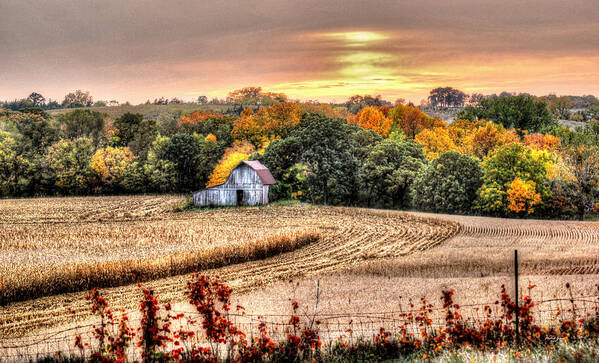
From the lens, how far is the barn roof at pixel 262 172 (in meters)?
62.2

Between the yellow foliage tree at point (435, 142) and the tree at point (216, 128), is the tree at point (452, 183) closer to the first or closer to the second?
the yellow foliage tree at point (435, 142)

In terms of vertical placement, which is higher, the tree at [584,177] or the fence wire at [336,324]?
the tree at [584,177]

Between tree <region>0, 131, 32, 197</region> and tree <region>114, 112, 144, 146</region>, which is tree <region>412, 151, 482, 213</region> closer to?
tree <region>0, 131, 32, 197</region>

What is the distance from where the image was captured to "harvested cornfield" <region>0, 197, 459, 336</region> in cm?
2241

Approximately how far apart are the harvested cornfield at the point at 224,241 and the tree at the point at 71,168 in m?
24.9

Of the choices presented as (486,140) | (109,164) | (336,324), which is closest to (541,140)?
(486,140)

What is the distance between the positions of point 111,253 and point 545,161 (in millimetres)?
45664

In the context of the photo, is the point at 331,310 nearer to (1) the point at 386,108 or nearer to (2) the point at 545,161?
(2) the point at 545,161

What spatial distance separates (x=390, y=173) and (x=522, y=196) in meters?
16.3

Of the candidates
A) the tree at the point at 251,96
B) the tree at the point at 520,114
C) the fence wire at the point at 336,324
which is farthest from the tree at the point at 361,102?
the fence wire at the point at 336,324

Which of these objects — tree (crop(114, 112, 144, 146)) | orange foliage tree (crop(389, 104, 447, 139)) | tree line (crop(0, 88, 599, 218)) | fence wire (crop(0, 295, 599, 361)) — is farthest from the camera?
orange foliage tree (crop(389, 104, 447, 139))

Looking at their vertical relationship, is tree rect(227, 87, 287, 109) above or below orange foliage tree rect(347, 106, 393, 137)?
above

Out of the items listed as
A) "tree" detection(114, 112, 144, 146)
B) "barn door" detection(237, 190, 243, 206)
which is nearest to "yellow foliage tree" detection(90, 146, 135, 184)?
"tree" detection(114, 112, 144, 146)

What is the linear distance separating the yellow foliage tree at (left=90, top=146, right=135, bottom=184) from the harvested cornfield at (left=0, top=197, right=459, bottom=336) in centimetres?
2319
